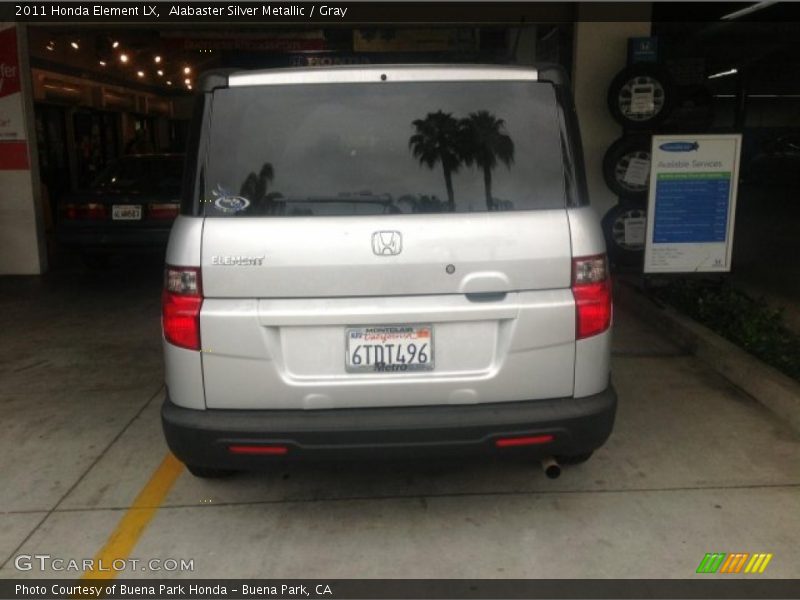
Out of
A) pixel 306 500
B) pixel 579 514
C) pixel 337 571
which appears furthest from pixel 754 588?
pixel 306 500

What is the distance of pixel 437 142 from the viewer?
3.12m

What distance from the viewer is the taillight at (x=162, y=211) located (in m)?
8.52

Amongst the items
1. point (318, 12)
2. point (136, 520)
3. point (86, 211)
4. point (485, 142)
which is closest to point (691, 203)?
point (485, 142)

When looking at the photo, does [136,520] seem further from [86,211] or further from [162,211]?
[86,211]

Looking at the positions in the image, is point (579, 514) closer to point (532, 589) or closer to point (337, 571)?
point (532, 589)

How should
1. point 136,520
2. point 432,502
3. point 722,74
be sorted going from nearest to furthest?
point 136,520
point 432,502
point 722,74

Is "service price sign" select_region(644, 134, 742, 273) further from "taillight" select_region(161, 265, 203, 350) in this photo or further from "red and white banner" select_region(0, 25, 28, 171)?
"red and white banner" select_region(0, 25, 28, 171)

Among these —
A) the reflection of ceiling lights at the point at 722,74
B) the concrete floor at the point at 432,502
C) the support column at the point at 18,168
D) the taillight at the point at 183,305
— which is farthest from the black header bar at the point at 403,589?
the reflection of ceiling lights at the point at 722,74

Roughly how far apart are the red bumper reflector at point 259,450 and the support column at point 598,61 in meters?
6.64

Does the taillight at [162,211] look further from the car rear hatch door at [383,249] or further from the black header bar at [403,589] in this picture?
the black header bar at [403,589]

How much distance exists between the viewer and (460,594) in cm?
298

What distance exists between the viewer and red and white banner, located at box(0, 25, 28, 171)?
29.7 feet

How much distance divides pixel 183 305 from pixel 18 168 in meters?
7.57

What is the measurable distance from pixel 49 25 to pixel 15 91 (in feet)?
2.97
